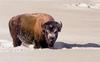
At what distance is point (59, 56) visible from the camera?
10195mm

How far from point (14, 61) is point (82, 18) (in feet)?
41.7

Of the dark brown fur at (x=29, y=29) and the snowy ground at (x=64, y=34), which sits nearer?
the snowy ground at (x=64, y=34)

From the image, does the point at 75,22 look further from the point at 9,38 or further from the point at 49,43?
the point at 49,43

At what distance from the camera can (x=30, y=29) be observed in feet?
42.2

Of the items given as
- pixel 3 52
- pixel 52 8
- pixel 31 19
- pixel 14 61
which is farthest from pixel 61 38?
pixel 52 8

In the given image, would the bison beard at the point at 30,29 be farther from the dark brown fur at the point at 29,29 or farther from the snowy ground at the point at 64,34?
the snowy ground at the point at 64,34

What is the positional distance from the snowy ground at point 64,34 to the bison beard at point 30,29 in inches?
13.7

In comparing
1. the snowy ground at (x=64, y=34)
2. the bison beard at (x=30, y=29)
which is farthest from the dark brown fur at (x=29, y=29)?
the snowy ground at (x=64, y=34)

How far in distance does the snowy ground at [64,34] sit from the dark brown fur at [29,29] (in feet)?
1.18

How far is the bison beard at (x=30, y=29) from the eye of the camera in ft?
40.8

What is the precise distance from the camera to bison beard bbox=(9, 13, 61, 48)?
40.8 feet

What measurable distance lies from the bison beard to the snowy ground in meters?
0.35

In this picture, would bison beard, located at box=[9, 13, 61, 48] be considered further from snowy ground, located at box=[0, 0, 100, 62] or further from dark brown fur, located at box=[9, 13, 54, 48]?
snowy ground, located at box=[0, 0, 100, 62]

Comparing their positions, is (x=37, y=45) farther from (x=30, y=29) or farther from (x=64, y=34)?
(x=64, y=34)
